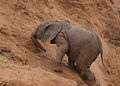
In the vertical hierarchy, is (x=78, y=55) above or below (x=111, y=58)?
above

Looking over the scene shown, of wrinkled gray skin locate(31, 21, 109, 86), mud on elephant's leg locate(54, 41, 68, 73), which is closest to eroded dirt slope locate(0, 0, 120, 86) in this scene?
mud on elephant's leg locate(54, 41, 68, 73)

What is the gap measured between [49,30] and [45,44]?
123 cm

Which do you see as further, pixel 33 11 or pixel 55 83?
pixel 33 11

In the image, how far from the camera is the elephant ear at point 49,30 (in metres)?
5.32

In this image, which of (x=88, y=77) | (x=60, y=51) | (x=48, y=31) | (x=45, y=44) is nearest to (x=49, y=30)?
(x=48, y=31)

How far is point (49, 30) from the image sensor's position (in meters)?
5.53

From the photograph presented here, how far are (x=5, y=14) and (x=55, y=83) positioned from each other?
438cm

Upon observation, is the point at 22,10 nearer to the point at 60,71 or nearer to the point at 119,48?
the point at 60,71

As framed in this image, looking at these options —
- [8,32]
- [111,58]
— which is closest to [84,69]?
[8,32]

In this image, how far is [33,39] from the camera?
584 centimetres

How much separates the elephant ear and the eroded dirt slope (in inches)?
17.5

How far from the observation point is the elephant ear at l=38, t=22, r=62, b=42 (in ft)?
17.5

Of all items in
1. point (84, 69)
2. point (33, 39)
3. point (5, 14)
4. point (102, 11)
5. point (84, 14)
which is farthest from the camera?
point (102, 11)

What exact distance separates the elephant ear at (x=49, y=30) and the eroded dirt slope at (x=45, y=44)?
445 millimetres
